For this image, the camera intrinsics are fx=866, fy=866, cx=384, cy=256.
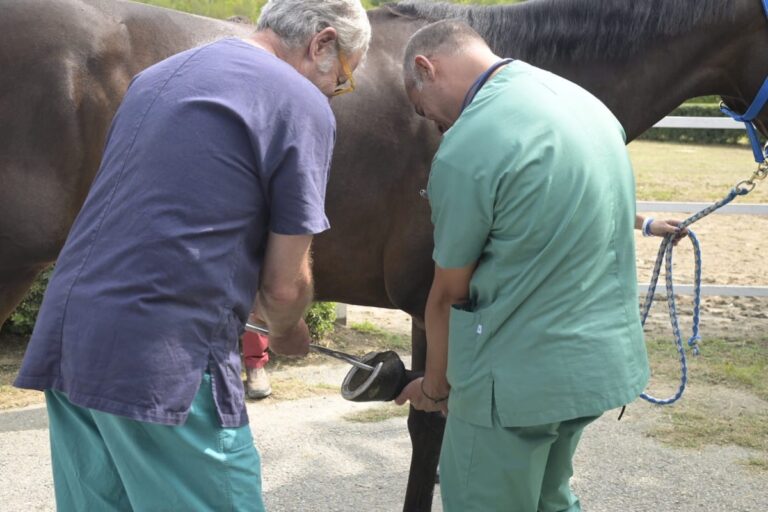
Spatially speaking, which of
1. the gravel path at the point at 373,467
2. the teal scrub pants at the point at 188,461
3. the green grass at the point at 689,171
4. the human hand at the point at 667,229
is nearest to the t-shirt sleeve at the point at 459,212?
the teal scrub pants at the point at 188,461

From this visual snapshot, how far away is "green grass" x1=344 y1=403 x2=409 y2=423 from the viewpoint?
14.6 feet

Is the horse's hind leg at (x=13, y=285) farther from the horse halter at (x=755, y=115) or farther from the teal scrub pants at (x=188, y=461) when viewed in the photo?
the horse halter at (x=755, y=115)

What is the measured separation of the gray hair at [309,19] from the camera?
1.89 metres

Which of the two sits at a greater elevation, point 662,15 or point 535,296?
point 662,15

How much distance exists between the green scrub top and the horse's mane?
932mm

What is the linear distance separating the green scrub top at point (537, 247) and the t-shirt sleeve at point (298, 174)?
35 centimetres

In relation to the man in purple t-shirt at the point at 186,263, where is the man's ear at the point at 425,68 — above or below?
above

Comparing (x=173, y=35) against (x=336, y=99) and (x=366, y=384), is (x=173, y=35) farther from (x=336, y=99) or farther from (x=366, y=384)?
(x=366, y=384)

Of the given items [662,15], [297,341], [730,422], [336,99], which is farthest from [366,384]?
[730,422]

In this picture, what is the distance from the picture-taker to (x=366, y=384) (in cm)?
251

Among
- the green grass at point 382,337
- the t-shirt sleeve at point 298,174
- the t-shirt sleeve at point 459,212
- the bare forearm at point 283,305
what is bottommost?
the green grass at point 382,337

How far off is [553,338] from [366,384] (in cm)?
71

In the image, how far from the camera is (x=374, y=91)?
2867mm

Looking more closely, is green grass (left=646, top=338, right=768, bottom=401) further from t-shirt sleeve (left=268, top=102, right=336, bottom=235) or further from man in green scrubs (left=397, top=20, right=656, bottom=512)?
t-shirt sleeve (left=268, top=102, right=336, bottom=235)
